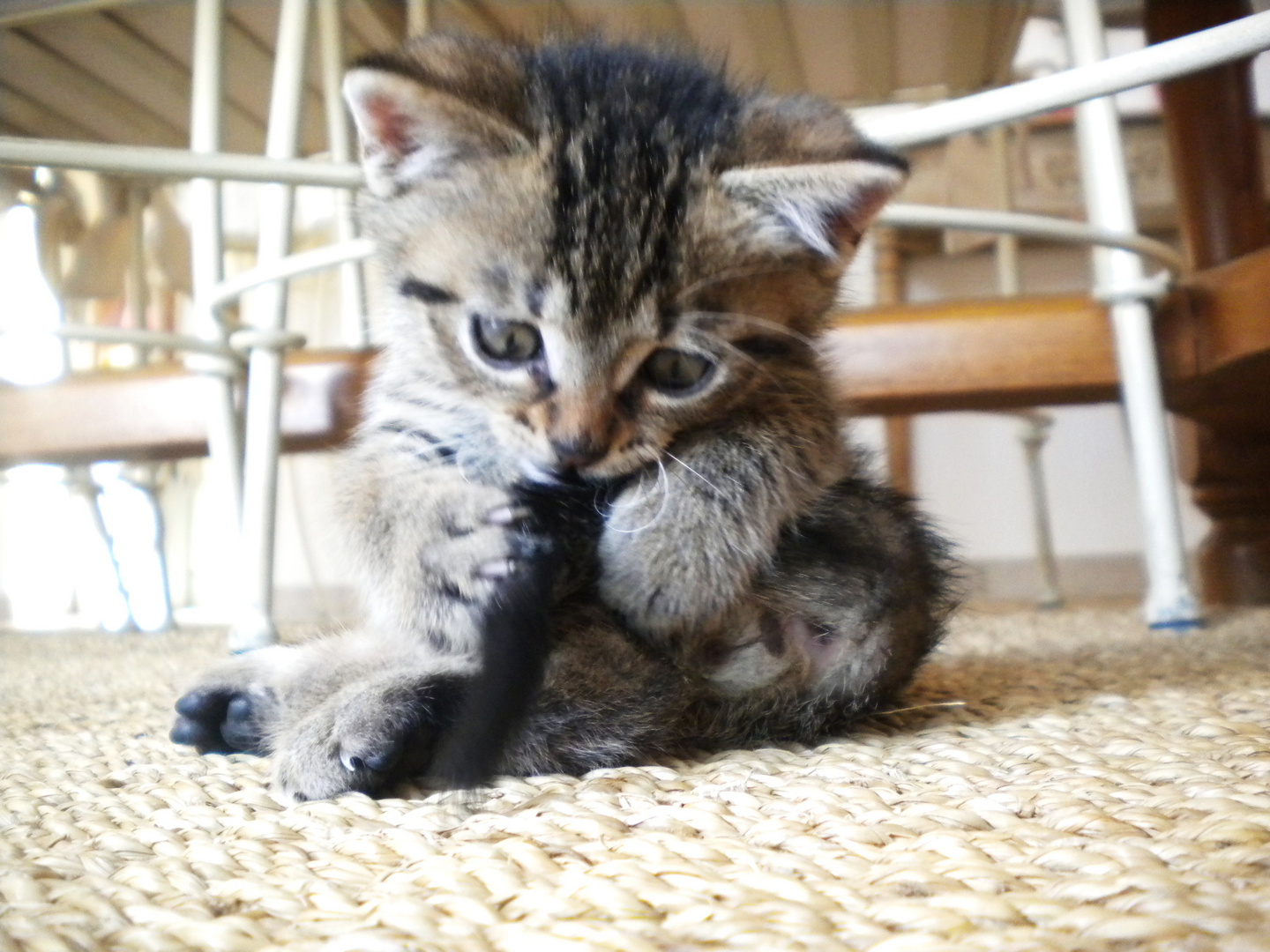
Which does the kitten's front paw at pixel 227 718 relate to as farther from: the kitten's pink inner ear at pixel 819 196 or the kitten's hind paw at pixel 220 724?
the kitten's pink inner ear at pixel 819 196

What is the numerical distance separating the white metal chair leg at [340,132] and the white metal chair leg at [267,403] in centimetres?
16

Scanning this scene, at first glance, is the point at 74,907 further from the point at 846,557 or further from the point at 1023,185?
the point at 1023,185

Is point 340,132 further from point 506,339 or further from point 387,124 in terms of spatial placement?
point 506,339

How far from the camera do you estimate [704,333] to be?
68cm

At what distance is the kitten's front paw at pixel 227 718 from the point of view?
738 millimetres

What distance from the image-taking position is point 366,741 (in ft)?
1.89

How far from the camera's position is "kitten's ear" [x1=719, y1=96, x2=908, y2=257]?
66cm

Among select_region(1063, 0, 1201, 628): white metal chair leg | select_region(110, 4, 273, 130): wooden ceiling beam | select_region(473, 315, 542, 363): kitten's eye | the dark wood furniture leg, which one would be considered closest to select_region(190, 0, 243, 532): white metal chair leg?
select_region(110, 4, 273, 130): wooden ceiling beam

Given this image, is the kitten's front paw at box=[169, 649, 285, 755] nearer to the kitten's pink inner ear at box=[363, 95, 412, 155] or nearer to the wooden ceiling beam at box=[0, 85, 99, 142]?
the kitten's pink inner ear at box=[363, 95, 412, 155]

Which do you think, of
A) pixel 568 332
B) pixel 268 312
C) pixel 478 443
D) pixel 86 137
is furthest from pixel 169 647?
pixel 568 332

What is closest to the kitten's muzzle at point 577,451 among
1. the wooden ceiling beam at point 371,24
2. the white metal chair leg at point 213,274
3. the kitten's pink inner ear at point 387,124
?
Answer: the kitten's pink inner ear at point 387,124

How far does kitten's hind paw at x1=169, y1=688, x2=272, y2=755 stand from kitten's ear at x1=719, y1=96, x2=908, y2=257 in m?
0.53

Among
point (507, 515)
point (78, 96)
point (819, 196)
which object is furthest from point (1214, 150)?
point (78, 96)

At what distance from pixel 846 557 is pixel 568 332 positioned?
0.26 meters
